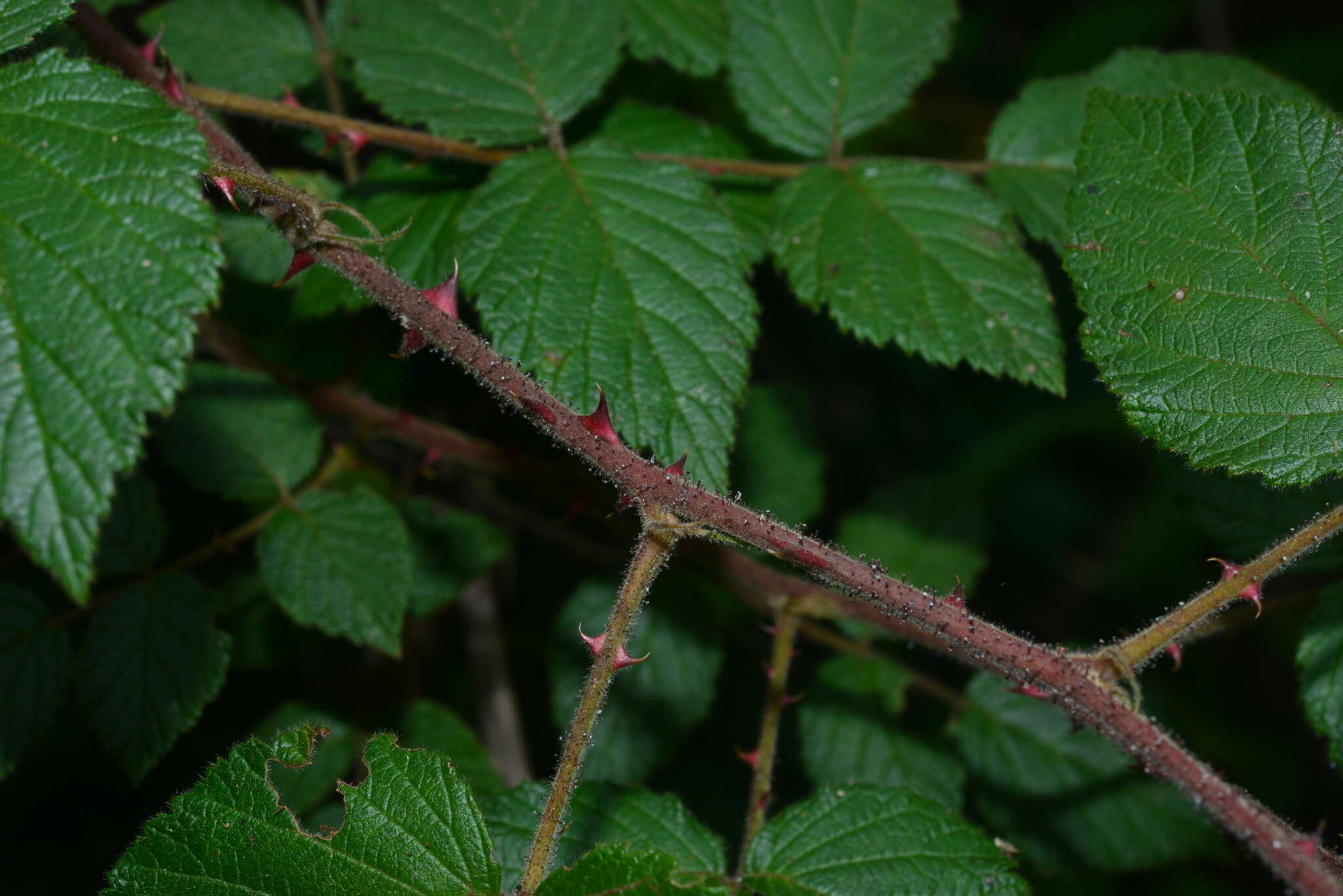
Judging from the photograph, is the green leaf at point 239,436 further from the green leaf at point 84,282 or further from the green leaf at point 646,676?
the green leaf at point 84,282

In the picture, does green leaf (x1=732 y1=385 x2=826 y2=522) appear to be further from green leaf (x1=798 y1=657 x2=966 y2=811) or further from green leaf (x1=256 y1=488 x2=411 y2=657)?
green leaf (x1=256 y1=488 x2=411 y2=657)

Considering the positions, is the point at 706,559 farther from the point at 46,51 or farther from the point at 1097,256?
the point at 46,51

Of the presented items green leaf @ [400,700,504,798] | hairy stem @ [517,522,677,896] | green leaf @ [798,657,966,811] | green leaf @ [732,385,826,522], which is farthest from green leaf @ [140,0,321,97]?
green leaf @ [798,657,966,811]

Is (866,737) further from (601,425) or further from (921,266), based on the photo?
(601,425)

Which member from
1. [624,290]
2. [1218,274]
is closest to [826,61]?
[624,290]

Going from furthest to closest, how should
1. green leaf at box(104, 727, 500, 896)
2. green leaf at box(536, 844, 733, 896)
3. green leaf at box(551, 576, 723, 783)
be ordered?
green leaf at box(551, 576, 723, 783) → green leaf at box(104, 727, 500, 896) → green leaf at box(536, 844, 733, 896)

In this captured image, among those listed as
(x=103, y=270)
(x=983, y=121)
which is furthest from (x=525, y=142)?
(x=983, y=121)
